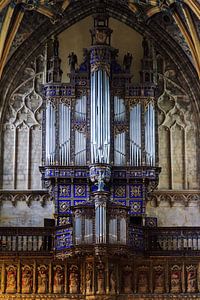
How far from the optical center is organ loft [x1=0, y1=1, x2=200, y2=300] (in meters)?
27.5

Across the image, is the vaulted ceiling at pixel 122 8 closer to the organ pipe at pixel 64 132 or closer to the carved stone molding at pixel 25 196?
the organ pipe at pixel 64 132

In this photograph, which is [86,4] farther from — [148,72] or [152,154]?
[152,154]

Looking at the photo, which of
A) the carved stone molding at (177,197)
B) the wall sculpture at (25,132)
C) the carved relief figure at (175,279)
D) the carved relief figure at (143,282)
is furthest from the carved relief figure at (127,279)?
the wall sculpture at (25,132)

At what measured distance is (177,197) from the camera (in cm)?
3066

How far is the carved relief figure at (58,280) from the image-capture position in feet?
90.9

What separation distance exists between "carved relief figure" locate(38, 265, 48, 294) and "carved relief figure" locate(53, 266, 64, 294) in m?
0.27

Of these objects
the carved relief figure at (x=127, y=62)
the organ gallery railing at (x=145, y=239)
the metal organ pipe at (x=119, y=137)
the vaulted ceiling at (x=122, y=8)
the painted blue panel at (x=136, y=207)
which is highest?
the vaulted ceiling at (x=122, y=8)

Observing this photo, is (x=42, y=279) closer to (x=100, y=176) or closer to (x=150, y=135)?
(x=100, y=176)

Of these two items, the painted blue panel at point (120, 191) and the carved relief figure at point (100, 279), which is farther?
the painted blue panel at point (120, 191)

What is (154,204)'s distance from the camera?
3061cm

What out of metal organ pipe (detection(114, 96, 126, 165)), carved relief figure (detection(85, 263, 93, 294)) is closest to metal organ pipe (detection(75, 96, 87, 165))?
metal organ pipe (detection(114, 96, 126, 165))

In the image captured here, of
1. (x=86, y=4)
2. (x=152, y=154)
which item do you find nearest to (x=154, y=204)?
(x=152, y=154)

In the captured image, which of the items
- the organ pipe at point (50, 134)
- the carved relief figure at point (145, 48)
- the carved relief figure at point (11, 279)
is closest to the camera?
the carved relief figure at point (11, 279)

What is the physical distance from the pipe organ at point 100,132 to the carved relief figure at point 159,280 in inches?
67.6
